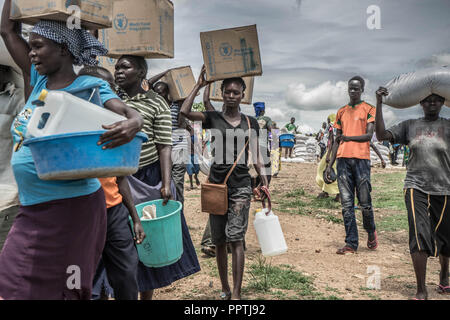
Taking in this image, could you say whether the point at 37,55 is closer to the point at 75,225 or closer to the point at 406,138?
the point at 75,225

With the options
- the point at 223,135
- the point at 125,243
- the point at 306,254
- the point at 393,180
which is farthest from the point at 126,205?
the point at 393,180

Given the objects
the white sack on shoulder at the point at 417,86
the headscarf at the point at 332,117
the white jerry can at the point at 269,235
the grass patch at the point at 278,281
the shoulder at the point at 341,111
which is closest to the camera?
the white sack on shoulder at the point at 417,86

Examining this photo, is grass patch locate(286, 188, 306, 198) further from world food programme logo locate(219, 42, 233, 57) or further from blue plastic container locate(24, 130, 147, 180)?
blue plastic container locate(24, 130, 147, 180)

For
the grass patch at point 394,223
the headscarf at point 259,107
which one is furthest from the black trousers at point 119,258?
the grass patch at point 394,223

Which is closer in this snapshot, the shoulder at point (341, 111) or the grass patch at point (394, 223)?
the shoulder at point (341, 111)

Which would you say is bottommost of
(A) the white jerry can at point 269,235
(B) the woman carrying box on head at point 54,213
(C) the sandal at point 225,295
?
(C) the sandal at point 225,295

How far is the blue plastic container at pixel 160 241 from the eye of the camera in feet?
8.47

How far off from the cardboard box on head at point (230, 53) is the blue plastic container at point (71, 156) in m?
2.08

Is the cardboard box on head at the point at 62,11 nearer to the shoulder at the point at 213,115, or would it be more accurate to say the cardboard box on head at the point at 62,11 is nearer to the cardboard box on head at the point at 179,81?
the shoulder at the point at 213,115

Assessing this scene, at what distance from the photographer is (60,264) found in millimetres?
1777

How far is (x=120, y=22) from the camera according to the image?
3.22 metres

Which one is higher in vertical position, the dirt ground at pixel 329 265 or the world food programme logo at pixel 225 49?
the world food programme logo at pixel 225 49

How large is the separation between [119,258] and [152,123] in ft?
3.42

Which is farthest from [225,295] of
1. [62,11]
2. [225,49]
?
[62,11]
